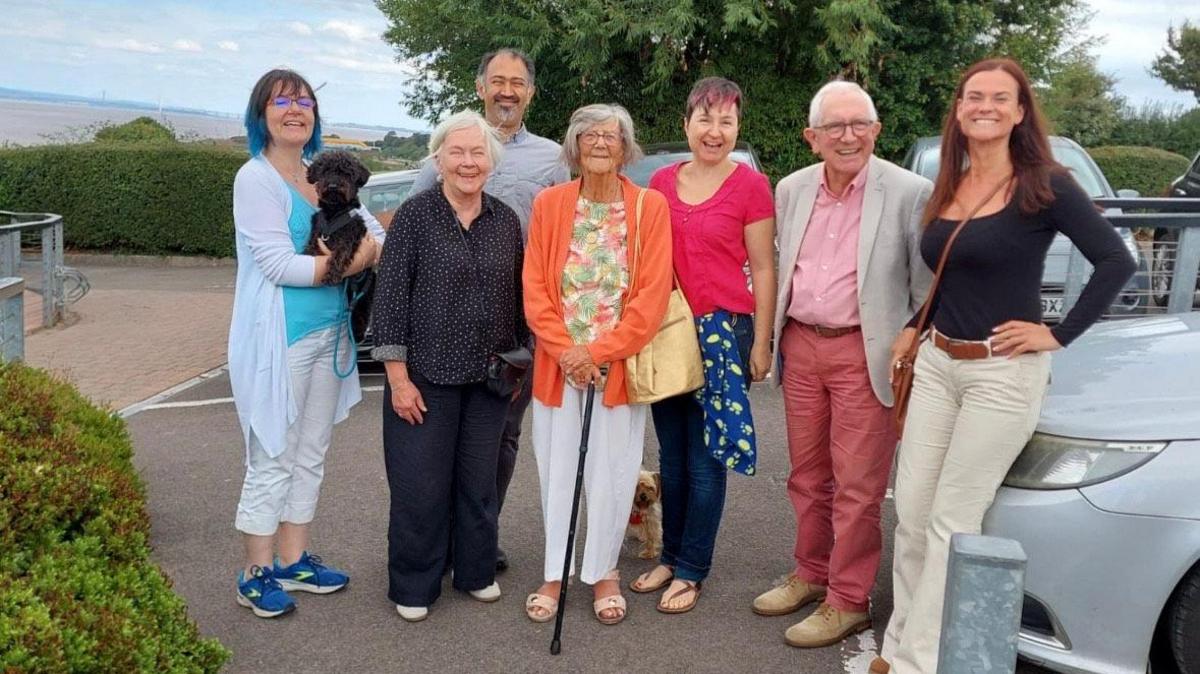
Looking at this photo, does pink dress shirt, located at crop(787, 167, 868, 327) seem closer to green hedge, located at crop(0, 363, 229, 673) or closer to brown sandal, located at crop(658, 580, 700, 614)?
brown sandal, located at crop(658, 580, 700, 614)

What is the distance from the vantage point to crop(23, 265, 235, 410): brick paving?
8.37 meters

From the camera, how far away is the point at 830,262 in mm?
3605

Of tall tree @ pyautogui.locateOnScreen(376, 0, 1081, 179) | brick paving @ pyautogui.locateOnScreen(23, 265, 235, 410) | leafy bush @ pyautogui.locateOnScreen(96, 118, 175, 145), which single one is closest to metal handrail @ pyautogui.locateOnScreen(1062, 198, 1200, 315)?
brick paving @ pyautogui.locateOnScreen(23, 265, 235, 410)

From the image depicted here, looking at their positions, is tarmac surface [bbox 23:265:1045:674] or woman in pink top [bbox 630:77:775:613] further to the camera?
woman in pink top [bbox 630:77:775:613]

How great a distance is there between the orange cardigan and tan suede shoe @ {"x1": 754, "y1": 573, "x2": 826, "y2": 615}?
100 centimetres

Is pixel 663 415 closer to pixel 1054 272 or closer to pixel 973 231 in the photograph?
pixel 973 231

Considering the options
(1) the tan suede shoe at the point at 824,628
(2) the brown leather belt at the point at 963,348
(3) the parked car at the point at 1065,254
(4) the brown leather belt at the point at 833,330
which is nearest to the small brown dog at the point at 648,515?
(1) the tan suede shoe at the point at 824,628

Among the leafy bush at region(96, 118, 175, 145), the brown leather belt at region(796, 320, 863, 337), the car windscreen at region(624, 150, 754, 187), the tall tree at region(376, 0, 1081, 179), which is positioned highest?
the tall tree at region(376, 0, 1081, 179)

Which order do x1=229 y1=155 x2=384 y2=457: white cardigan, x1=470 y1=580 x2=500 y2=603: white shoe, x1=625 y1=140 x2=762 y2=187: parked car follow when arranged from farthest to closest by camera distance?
x1=625 y1=140 x2=762 y2=187: parked car, x1=470 y1=580 x2=500 y2=603: white shoe, x1=229 y1=155 x2=384 y2=457: white cardigan

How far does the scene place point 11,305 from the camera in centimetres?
516

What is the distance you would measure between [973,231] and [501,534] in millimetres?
2764

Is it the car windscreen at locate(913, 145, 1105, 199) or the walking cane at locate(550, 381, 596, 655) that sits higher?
the car windscreen at locate(913, 145, 1105, 199)

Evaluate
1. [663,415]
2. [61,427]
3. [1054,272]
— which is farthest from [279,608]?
[1054,272]

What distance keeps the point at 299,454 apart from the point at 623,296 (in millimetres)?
1460
